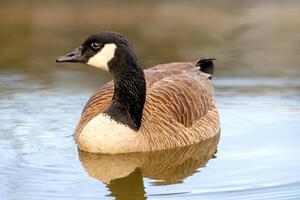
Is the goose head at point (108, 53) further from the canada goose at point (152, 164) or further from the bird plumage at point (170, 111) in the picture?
the canada goose at point (152, 164)

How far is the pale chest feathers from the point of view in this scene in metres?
8.49

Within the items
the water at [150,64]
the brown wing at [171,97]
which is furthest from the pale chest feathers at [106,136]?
the brown wing at [171,97]

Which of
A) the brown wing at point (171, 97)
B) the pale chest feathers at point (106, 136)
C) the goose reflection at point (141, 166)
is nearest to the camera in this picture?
the goose reflection at point (141, 166)

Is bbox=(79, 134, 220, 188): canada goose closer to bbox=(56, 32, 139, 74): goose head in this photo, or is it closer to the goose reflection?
the goose reflection

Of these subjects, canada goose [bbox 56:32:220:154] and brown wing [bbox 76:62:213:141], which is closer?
canada goose [bbox 56:32:220:154]

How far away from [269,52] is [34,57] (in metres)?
3.35

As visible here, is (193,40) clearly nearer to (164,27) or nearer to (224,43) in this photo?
(224,43)

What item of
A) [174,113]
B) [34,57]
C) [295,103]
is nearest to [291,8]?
[34,57]

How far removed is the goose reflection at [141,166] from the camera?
301 inches

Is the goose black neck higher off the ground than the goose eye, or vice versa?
the goose eye

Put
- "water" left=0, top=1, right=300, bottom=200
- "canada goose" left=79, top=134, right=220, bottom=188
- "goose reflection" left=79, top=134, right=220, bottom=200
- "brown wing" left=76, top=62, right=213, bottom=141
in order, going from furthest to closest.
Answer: "brown wing" left=76, top=62, right=213, bottom=141
"canada goose" left=79, top=134, right=220, bottom=188
"goose reflection" left=79, top=134, right=220, bottom=200
"water" left=0, top=1, right=300, bottom=200

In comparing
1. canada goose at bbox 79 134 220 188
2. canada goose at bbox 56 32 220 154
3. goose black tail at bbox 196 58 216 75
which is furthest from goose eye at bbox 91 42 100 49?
goose black tail at bbox 196 58 216 75

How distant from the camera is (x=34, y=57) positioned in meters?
13.8

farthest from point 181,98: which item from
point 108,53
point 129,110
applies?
point 108,53
